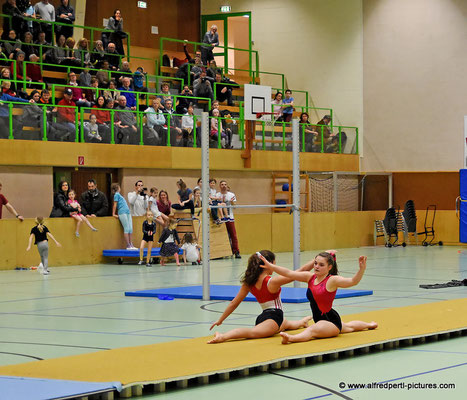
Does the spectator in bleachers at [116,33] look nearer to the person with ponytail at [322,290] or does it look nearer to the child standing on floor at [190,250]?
the child standing on floor at [190,250]

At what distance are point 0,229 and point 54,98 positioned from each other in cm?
445

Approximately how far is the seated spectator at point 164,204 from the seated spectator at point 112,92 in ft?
10.7

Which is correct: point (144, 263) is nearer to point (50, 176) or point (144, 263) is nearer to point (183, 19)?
point (50, 176)

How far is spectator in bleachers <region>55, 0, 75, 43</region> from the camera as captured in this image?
91.0ft

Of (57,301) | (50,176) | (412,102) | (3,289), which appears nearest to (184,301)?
(57,301)

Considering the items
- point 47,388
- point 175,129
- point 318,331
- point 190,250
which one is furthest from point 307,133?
point 47,388

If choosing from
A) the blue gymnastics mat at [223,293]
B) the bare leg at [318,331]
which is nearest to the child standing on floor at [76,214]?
the blue gymnastics mat at [223,293]

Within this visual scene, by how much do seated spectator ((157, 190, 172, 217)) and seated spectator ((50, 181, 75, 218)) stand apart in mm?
2509

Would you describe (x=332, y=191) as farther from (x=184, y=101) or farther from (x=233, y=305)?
(x=233, y=305)

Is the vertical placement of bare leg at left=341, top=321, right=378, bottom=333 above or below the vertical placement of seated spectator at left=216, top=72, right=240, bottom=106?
below

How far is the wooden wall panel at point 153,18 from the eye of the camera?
32750mm

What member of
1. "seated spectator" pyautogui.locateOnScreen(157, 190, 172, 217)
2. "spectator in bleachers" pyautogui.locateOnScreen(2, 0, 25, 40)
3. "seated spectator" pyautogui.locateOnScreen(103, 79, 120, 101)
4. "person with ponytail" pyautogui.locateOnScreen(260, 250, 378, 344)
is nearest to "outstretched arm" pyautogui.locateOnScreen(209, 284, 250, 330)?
"person with ponytail" pyautogui.locateOnScreen(260, 250, 378, 344)

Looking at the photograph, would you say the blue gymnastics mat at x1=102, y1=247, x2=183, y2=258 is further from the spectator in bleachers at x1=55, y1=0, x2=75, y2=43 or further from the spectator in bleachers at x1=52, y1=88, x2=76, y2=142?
the spectator in bleachers at x1=55, y1=0, x2=75, y2=43

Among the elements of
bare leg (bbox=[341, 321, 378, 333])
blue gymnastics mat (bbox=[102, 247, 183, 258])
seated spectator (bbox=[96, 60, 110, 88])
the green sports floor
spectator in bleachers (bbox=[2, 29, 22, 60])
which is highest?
spectator in bleachers (bbox=[2, 29, 22, 60])
